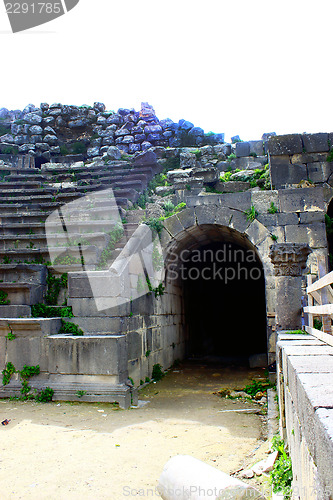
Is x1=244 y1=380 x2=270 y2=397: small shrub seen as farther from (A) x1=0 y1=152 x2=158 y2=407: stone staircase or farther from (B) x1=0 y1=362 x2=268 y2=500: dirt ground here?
(A) x1=0 y1=152 x2=158 y2=407: stone staircase

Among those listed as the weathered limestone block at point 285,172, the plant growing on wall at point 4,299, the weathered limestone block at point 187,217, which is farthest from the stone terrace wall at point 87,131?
the plant growing on wall at point 4,299

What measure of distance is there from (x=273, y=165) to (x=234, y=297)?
25.9ft

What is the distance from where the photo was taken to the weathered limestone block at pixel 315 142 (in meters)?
8.46

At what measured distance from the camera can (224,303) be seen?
1548cm

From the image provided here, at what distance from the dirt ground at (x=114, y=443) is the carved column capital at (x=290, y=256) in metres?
2.14

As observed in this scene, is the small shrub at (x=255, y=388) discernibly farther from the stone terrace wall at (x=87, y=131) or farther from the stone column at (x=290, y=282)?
the stone terrace wall at (x=87, y=131)

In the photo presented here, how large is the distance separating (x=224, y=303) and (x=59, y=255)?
926 centimetres

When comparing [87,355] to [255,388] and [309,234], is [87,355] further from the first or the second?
[309,234]

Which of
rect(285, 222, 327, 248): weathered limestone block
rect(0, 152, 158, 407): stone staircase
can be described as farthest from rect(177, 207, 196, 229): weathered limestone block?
rect(285, 222, 327, 248): weathered limestone block

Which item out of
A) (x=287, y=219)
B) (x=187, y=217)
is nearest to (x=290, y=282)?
(x=287, y=219)

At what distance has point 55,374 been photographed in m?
5.99

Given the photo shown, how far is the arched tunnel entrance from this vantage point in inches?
488

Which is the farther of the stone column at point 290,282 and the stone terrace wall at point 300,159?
the stone terrace wall at point 300,159

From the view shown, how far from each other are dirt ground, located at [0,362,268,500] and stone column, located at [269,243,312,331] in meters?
1.43
